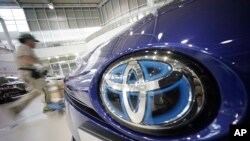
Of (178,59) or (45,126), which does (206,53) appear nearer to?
(178,59)

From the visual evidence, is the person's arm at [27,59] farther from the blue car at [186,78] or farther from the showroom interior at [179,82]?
the blue car at [186,78]

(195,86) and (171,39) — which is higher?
(171,39)

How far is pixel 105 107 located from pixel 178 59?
0.26 metres

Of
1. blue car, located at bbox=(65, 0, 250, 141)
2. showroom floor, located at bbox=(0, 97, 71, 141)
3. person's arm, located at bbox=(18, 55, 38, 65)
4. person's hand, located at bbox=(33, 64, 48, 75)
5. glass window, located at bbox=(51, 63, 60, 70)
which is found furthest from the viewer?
glass window, located at bbox=(51, 63, 60, 70)

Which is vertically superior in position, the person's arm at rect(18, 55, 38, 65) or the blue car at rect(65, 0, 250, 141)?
the person's arm at rect(18, 55, 38, 65)

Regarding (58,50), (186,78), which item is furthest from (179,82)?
(58,50)

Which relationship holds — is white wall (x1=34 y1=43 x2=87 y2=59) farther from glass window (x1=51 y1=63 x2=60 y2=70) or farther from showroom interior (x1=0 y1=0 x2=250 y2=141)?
showroom interior (x1=0 y1=0 x2=250 y2=141)

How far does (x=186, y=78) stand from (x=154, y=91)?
0.26ft

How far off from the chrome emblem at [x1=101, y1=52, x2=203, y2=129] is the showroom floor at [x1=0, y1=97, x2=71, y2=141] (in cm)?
154

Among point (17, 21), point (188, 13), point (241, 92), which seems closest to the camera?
point (241, 92)

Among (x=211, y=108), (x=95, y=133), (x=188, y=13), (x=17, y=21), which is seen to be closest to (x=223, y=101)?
(x=211, y=108)

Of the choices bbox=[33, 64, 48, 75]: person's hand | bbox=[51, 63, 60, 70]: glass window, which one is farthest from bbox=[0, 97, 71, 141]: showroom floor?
bbox=[51, 63, 60, 70]: glass window

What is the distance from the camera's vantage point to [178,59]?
406 mm

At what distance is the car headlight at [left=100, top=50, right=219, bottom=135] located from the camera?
386 millimetres
